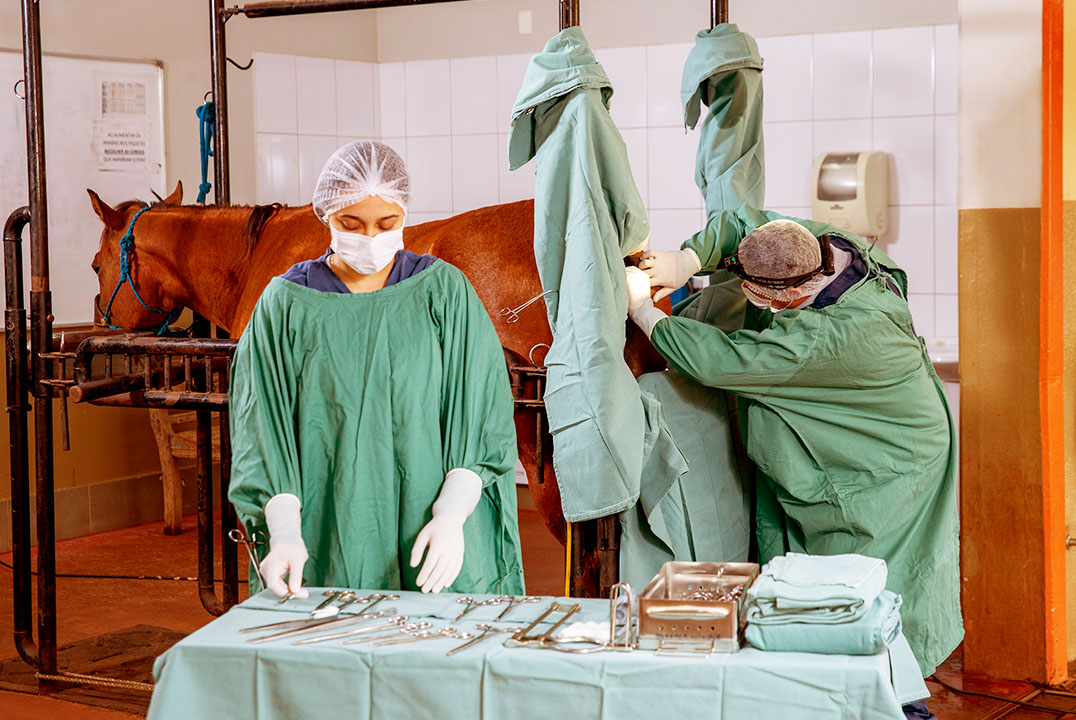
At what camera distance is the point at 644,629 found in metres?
1.80

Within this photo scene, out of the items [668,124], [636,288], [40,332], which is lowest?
[40,332]

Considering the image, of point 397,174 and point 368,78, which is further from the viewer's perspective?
point 368,78

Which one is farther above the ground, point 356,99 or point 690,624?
point 356,99

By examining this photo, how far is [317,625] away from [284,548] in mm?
231

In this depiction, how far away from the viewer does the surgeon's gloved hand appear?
310 cm

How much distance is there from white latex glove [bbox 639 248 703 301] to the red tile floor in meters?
1.56

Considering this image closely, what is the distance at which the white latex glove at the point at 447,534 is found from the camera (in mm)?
2189

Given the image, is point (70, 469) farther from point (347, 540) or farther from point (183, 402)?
point (347, 540)

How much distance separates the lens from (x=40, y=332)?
12.1 feet

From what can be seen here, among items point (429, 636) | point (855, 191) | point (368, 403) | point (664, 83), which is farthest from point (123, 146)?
point (429, 636)

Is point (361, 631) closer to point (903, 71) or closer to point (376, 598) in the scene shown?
point (376, 598)

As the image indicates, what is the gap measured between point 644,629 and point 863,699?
33 cm

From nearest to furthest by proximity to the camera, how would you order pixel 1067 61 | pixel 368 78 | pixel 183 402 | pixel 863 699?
pixel 863 699 < pixel 183 402 < pixel 1067 61 < pixel 368 78

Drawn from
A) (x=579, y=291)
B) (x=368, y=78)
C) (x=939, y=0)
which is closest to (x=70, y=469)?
(x=368, y=78)
